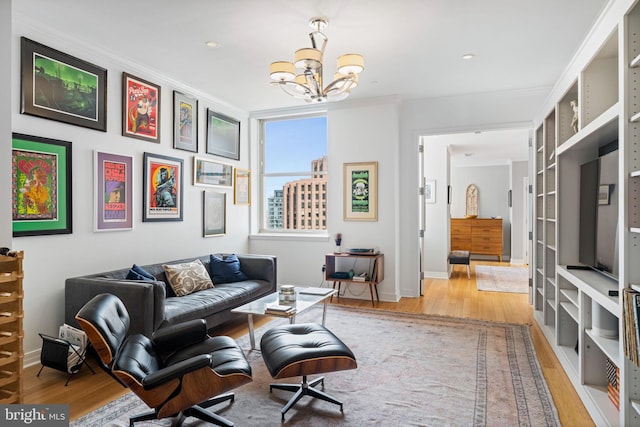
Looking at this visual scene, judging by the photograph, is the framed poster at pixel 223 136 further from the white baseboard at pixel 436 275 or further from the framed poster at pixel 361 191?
the white baseboard at pixel 436 275

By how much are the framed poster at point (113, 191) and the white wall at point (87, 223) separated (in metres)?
0.06

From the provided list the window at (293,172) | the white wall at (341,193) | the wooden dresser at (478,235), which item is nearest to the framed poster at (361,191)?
the white wall at (341,193)

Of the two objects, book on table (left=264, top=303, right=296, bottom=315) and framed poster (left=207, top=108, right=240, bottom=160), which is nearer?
book on table (left=264, top=303, right=296, bottom=315)

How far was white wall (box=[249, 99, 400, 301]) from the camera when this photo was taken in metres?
5.22

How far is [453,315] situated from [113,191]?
12.7ft

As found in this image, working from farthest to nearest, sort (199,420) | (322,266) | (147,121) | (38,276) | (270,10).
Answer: (322,266) < (147,121) < (38,276) < (270,10) < (199,420)

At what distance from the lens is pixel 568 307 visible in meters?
3.05

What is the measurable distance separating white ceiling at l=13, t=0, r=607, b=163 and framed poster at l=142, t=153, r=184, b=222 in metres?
0.98

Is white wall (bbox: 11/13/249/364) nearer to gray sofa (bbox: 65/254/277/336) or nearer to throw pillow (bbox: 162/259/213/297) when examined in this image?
gray sofa (bbox: 65/254/277/336)

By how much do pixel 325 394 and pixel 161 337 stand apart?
42.8 inches

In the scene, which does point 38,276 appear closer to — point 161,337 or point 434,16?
point 161,337

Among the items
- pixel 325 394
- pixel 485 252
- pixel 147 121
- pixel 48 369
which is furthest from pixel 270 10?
pixel 485 252

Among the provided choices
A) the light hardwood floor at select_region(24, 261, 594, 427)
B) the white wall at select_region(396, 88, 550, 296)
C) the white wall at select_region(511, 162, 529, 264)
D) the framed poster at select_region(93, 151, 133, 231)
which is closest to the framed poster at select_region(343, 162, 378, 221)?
the white wall at select_region(396, 88, 550, 296)

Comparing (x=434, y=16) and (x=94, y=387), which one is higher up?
(x=434, y=16)
